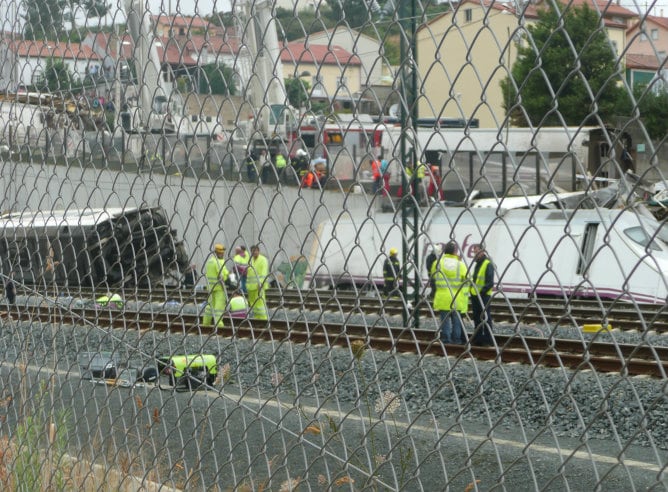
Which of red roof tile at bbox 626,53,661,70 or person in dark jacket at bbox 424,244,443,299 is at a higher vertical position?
red roof tile at bbox 626,53,661,70

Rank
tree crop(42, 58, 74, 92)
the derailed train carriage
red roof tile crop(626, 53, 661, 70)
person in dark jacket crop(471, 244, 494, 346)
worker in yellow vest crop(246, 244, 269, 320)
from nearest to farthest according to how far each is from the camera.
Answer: red roof tile crop(626, 53, 661, 70) < person in dark jacket crop(471, 244, 494, 346) < worker in yellow vest crop(246, 244, 269, 320) < the derailed train carriage < tree crop(42, 58, 74, 92)

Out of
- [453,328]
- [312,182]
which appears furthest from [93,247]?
[453,328]

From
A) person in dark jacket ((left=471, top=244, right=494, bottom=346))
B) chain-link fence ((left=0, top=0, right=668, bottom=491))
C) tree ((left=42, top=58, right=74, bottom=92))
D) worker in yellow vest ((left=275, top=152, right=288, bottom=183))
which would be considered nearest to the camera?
chain-link fence ((left=0, top=0, right=668, bottom=491))

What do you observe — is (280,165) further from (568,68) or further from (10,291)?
(10,291)

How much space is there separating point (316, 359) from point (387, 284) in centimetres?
488

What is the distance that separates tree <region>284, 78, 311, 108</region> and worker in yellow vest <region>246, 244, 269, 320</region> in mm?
478

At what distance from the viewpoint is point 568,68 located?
1.98 meters

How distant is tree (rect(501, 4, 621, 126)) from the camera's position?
1.79 metres

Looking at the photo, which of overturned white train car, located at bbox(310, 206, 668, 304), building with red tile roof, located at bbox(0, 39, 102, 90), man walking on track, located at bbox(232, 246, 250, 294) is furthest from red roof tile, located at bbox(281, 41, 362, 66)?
building with red tile roof, located at bbox(0, 39, 102, 90)

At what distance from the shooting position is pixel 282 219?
9.32ft

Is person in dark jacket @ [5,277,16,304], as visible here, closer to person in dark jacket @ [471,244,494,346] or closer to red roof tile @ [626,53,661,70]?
person in dark jacket @ [471,244,494,346]

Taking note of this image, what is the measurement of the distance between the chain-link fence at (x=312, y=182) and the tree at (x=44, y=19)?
0.01m

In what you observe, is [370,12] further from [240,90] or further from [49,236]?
[49,236]

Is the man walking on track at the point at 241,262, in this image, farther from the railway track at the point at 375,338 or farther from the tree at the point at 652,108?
the tree at the point at 652,108
